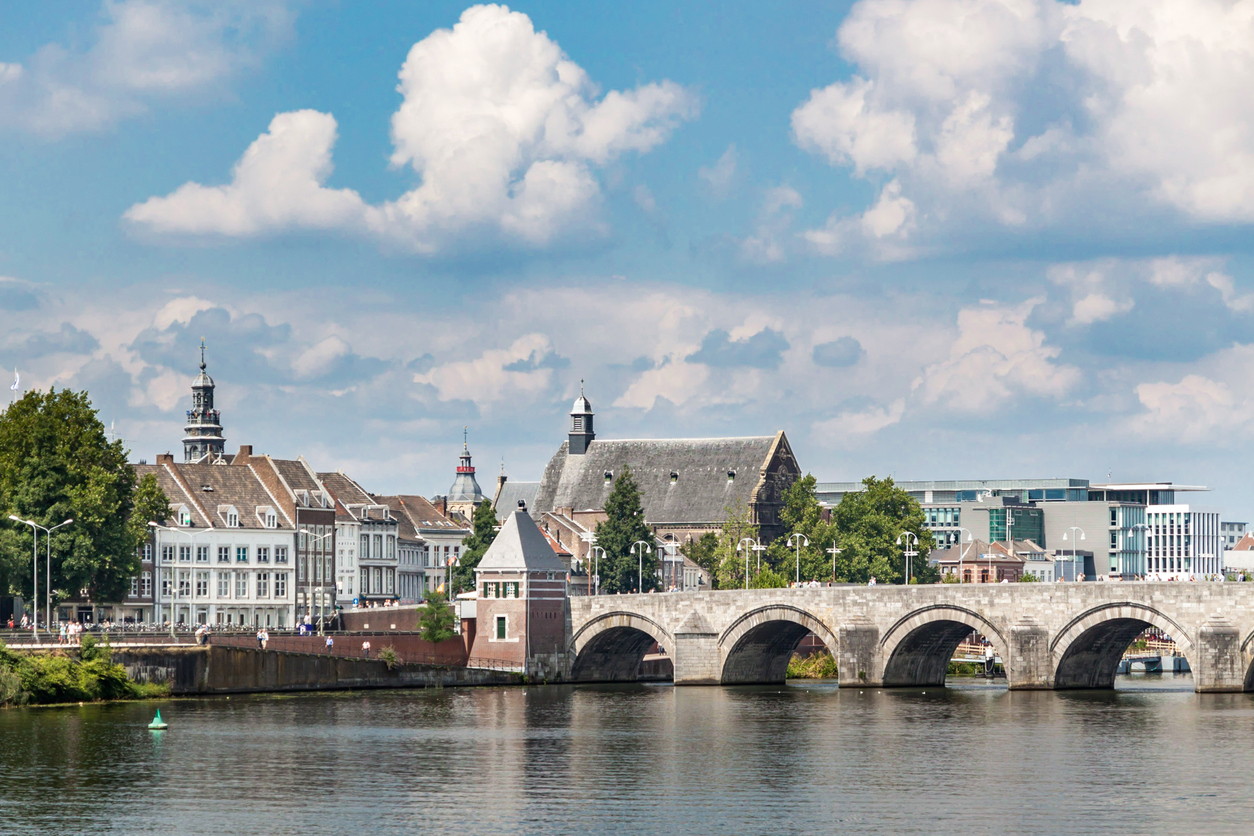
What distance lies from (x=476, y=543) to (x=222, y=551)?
61.9 ft

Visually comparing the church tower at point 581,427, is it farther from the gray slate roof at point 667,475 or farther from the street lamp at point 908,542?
the street lamp at point 908,542

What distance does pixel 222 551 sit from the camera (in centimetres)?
13012

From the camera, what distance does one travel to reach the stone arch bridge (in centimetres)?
8944

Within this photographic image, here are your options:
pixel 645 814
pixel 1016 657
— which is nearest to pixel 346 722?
pixel 645 814

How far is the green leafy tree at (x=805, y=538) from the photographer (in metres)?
147

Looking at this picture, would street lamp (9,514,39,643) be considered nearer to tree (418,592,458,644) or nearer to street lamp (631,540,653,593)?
tree (418,592,458,644)

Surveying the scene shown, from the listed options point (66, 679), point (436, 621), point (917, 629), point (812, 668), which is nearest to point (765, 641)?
point (917, 629)

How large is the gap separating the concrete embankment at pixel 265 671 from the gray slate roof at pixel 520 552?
7402 millimetres

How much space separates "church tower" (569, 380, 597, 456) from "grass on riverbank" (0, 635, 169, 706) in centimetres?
9691

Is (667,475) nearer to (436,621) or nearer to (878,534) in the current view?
(878,534)

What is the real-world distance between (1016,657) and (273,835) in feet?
185

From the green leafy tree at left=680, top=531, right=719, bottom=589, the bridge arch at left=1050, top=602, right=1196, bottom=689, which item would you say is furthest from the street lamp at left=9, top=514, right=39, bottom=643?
the green leafy tree at left=680, top=531, right=719, bottom=589

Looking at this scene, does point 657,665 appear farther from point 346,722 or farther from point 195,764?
point 195,764

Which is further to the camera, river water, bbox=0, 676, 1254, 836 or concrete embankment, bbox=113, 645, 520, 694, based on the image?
concrete embankment, bbox=113, 645, 520, 694
